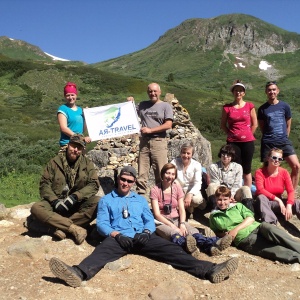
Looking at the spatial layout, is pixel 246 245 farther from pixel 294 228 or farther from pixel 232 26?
pixel 232 26

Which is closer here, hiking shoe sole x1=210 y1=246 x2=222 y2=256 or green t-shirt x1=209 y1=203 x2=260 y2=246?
hiking shoe sole x1=210 y1=246 x2=222 y2=256

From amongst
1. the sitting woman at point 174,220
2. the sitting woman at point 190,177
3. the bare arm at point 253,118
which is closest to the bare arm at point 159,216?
the sitting woman at point 174,220

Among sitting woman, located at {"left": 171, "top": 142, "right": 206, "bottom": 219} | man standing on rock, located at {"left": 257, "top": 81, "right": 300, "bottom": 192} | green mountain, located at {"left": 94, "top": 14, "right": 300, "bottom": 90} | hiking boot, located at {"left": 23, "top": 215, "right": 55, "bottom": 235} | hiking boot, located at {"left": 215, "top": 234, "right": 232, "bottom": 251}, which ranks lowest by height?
hiking boot, located at {"left": 215, "top": 234, "right": 232, "bottom": 251}

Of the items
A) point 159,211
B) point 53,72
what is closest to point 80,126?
point 159,211

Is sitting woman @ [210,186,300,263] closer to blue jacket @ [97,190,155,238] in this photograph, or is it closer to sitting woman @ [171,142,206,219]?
sitting woman @ [171,142,206,219]

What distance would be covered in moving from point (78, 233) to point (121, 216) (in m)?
0.81

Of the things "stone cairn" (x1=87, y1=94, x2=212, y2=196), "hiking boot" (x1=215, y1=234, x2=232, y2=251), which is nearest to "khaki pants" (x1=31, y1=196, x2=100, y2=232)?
"hiking boot" (x1=215, y1=234, x2=232, y2=251)

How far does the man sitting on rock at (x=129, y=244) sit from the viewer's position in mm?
4949

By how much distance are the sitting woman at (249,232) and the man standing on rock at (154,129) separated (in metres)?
1.75

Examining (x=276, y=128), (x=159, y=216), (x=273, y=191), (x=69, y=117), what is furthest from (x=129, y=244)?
(x=276, y=128)

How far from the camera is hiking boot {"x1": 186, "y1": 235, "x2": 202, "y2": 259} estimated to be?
5.63 metres

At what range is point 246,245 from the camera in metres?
6.20

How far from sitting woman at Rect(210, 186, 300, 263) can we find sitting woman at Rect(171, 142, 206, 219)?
0.61m

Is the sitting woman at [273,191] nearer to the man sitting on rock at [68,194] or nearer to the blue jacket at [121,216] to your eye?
the blue jacket at [121,216]
